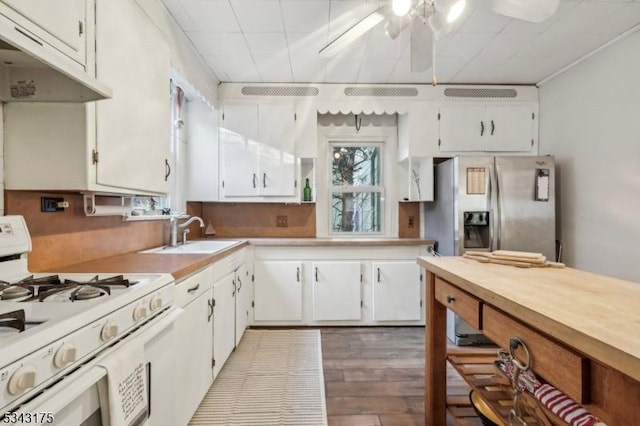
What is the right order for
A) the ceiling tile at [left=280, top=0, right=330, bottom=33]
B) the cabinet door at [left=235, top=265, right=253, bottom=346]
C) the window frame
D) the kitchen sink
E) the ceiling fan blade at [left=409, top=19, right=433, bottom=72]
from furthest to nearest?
1. the window frame
2. the cabinet door at [left=235, top=265, right=253, bottom=346]
3. the kitchen sink
4. the ceiling tile at [left=280, top=0, right=330, bottom=33]
5. the ceiling fan blade at [left=409, top=19, right=433, bottom=72]

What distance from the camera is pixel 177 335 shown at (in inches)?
58.6

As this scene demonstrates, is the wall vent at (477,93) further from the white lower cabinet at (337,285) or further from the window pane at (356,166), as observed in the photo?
the white lower cabinet at (337,285)

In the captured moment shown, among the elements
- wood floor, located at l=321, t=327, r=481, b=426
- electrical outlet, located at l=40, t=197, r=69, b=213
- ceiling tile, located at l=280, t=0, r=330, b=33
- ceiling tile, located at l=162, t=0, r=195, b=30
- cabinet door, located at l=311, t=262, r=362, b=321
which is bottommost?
wood floor, located at l=321, t=327, r=481, b=426

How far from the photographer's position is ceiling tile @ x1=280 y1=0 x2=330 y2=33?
2016 mm

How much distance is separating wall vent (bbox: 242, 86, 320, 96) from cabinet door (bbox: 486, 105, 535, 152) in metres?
1.79

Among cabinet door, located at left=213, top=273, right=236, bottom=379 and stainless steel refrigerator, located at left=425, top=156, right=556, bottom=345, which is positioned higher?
stainless steel refrigerator, located at left=425, top=156, right=556, bottom=345

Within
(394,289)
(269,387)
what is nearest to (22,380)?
(269,387)

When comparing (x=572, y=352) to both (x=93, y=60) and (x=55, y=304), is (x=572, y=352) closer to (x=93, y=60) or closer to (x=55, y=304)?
(x=55, y=304)

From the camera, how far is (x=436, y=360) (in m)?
1.62

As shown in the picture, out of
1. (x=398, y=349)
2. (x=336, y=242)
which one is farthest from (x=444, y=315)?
(x=336, y=242)

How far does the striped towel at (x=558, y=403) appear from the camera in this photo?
996 millimetres

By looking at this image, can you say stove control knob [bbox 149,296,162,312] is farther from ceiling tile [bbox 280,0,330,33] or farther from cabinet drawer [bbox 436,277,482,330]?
ceiling tile [bbox 280,0,330,33]

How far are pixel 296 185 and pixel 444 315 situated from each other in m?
2.02

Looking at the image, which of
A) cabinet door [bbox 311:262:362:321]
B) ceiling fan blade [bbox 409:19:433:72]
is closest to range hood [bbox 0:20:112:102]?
ceiling fan blade [bbox 409:19:433:72]
